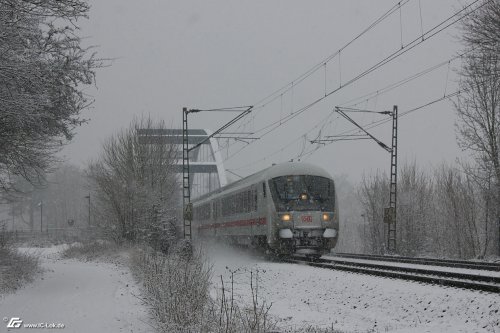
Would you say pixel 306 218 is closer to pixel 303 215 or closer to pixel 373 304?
pixel 303 215

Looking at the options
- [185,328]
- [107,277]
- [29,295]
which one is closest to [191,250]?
[107,277]

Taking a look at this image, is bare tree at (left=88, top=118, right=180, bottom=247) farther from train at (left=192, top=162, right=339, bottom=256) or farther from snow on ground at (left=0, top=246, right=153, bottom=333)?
snow on ground at (left=0, top=246, right=153, bottom=333)

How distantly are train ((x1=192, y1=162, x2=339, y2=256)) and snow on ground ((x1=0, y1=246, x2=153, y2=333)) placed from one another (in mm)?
5804

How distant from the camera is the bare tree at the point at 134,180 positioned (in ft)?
94.9

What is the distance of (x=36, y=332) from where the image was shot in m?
7.79

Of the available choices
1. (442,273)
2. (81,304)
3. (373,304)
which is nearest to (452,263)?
(442,273)

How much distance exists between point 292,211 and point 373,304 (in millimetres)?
8496

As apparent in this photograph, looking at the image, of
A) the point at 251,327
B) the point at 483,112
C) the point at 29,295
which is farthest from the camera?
the point at 483,112

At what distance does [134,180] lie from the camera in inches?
1165

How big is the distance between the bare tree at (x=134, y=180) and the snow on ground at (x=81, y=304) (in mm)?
13454

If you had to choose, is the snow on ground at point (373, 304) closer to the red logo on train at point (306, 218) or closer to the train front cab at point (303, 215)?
the train front cab at point (303, 215)

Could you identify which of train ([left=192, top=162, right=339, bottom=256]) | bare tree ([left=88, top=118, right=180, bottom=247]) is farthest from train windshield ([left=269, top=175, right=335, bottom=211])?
bare tree ([left=88, top=118, right=180, bottom=247])

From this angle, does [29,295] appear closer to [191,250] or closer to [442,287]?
[442,287]

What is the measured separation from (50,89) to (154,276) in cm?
505
